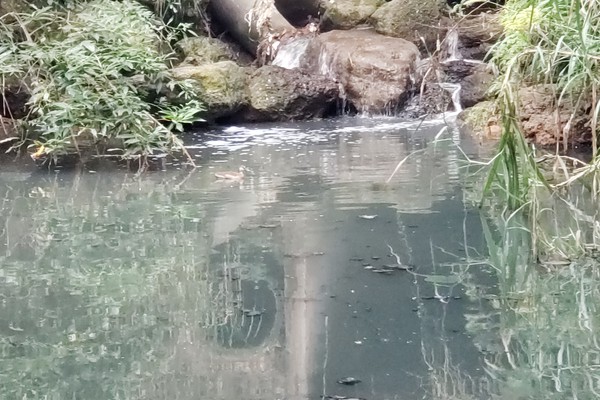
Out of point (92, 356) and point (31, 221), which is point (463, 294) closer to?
point (92, 356)

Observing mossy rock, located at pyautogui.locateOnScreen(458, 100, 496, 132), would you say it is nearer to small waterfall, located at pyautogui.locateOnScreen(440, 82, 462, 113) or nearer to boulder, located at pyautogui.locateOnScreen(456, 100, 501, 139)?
boulder, located at pyautogui.locateOnScreen(456, 100, 501, 139)

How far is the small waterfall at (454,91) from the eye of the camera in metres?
8.30

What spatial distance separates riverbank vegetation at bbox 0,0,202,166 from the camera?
5523 millimetres

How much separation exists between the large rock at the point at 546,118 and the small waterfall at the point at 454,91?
233 centimetres

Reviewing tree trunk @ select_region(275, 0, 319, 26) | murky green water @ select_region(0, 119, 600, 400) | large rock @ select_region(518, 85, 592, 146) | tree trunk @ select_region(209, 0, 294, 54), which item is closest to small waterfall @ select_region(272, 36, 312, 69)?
tree trunk @ select_region(209, 0, 294, 54)

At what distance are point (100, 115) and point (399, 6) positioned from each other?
207 inches

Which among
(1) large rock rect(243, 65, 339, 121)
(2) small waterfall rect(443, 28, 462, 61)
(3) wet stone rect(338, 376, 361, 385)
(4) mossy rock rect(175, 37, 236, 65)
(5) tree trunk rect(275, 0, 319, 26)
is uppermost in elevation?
(5) tree trunk rect(275, 0, 319, 26)

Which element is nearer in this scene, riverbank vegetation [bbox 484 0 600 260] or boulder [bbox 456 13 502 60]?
riverbank vegetation [bbox 484 0 600 260]

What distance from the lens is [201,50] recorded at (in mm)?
8961

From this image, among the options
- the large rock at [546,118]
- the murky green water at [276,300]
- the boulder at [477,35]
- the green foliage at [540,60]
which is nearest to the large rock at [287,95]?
the boulder at [477,35]

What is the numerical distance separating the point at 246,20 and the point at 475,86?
3279 millimetres

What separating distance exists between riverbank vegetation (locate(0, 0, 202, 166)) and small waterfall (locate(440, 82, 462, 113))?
3.17 metres

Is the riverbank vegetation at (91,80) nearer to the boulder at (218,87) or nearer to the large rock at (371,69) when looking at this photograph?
the boulder at (218,87)

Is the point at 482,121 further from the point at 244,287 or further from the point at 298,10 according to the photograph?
the point at 298,10
